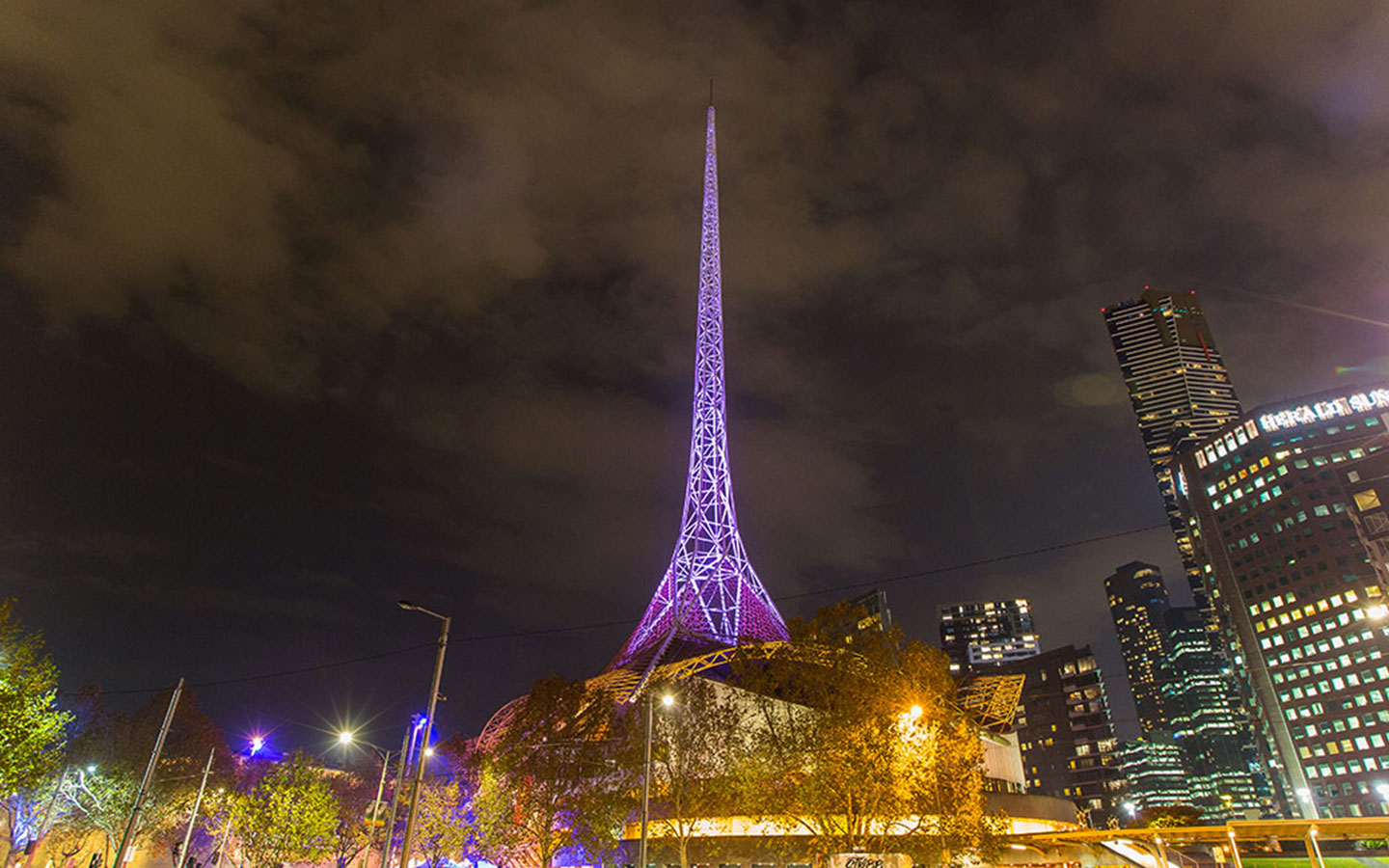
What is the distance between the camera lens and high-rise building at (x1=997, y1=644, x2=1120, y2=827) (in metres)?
126

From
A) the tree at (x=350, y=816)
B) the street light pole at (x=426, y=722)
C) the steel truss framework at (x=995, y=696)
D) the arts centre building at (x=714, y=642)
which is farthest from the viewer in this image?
the tree at (x=350, y=816)

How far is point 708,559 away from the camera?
6053cm

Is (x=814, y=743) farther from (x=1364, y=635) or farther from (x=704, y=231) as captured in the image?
(x=1364, y=635)

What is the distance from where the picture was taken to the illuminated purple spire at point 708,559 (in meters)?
56.4

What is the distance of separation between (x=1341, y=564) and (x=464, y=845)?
128 m

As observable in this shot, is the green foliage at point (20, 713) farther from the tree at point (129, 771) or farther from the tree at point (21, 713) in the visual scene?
the tree at point (129, 771)

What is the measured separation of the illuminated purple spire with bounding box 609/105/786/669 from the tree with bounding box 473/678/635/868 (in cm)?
1785

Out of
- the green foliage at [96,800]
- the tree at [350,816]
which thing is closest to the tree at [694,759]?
the tree at [350,816]

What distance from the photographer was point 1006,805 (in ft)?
161

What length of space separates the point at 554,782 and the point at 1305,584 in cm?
12791

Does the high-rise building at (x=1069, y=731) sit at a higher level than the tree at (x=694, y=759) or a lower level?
higher

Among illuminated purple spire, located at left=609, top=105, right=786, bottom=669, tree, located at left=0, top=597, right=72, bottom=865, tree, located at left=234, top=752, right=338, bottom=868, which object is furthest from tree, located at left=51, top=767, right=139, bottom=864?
illuminated purple spire, located at left=609, top=105, right=786, bottom=669

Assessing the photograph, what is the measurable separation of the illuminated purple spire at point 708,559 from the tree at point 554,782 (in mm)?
17847

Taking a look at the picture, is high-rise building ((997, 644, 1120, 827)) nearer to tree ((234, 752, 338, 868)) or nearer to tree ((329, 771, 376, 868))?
tree ((329, 771, 376, 868))
